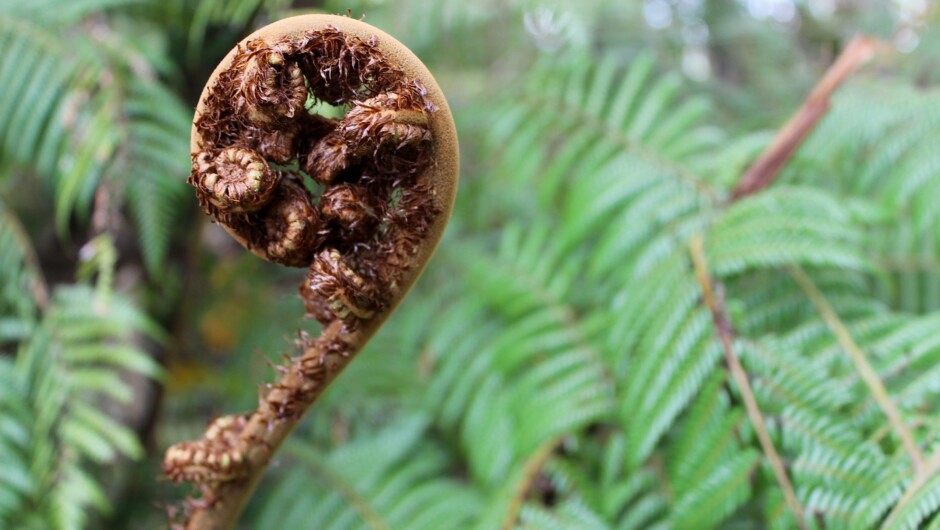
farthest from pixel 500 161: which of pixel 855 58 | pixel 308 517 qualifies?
pixel 308 517

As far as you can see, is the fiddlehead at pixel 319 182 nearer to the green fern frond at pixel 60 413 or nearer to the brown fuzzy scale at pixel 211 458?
the brown fuzzy scale at pixel 211 458

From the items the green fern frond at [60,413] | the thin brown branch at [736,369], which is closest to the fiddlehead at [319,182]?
the thin brown branch at [736,369]

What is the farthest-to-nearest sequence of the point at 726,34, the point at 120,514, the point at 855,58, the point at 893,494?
the point at 726,34 → the point at 120,514 → the point at 855,58 → the point at 893,494

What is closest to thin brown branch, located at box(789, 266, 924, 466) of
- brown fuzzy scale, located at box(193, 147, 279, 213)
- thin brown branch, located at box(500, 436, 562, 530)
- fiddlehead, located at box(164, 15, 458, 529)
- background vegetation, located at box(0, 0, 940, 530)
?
background vegetation, located at box(0, 0, 940, 530)

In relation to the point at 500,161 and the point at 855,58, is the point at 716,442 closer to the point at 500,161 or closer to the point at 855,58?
the point at 855,58

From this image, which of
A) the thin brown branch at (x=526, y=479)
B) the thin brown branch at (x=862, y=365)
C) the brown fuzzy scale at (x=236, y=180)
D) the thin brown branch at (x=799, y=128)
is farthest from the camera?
the thin brown branch at (x=799, y=128)

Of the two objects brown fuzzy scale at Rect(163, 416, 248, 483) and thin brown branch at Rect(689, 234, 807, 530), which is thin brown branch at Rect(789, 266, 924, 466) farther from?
brown fuzzy scale at Rect(163, 416, 248, 483)
